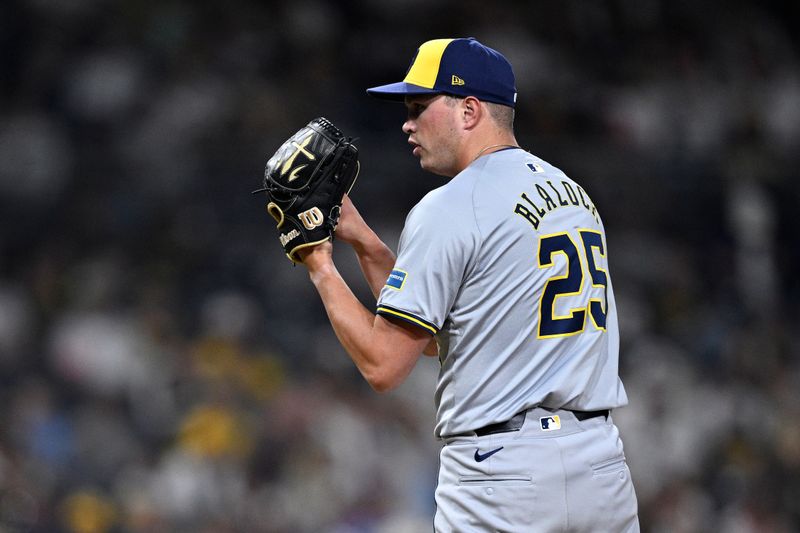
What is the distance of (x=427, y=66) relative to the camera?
254 cm

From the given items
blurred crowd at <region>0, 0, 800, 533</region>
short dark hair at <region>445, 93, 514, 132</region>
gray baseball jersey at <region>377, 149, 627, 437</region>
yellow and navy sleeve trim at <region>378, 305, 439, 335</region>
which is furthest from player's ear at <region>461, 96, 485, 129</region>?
blurred crowd at <region>0, 0, 800, 533</region>

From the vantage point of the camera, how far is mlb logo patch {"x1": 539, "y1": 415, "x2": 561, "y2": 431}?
2.36 m

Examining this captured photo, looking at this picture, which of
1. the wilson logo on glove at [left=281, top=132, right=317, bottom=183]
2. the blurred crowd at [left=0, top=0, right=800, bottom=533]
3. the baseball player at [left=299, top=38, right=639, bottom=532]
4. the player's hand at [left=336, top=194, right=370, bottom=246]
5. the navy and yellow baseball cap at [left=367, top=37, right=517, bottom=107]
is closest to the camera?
the baseball player at [left=299, top=38, right=639, bottom=532]

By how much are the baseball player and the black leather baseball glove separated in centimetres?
17

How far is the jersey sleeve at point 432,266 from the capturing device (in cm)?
233

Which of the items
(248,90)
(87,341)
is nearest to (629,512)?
(87,341)

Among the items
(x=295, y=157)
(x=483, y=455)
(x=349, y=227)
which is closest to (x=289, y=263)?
(x=349, y=227)

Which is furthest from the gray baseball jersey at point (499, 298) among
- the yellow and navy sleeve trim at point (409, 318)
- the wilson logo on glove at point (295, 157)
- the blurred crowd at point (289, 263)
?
the blurred crowd at point (289, 263)

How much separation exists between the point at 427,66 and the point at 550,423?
873 mm

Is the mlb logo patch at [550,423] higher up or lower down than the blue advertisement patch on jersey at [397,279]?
lower down

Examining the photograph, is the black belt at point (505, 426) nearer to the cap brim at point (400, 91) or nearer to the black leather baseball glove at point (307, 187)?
the black leather baseball glove at point (307, 187)

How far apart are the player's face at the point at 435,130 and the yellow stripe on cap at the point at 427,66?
4 centimetres

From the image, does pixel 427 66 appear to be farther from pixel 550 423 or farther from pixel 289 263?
pixel 289 263

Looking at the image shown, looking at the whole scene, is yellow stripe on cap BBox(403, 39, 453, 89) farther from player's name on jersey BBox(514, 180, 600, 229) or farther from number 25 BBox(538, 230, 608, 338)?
number 25 BBox(538, 230, 608, 338)
